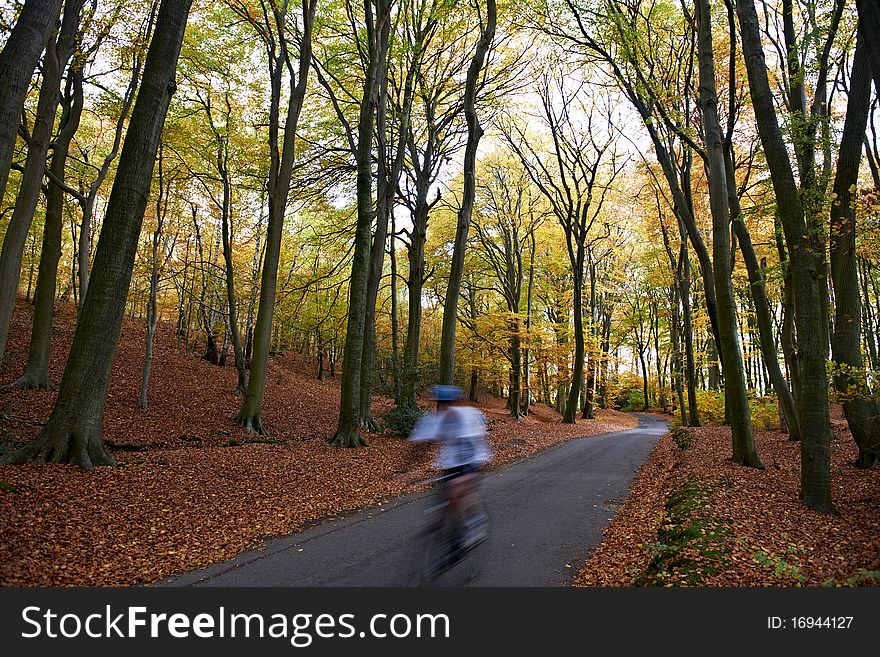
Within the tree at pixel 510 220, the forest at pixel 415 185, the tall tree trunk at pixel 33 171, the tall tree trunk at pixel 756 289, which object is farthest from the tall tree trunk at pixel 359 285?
the tree at pixel 510 220

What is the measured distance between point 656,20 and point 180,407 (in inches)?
756

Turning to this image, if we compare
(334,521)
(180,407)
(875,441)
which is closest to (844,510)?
(875,441)

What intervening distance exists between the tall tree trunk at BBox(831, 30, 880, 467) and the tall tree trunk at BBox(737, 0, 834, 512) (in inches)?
68.6

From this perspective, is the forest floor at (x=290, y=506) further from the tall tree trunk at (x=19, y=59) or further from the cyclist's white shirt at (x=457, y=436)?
the tall tree trunk at (x=19, y=59)

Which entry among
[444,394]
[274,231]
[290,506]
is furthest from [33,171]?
[444,394]

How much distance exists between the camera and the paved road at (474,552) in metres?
4.62

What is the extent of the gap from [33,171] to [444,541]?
12124 mm

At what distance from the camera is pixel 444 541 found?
13.4ft

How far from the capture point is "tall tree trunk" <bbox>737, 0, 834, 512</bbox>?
6.43 m

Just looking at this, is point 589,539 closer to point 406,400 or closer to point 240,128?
point 406,400

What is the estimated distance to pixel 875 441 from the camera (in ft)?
29.3

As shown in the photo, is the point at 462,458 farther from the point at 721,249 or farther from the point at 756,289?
the point at 756,289

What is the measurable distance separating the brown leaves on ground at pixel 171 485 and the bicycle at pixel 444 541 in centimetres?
85

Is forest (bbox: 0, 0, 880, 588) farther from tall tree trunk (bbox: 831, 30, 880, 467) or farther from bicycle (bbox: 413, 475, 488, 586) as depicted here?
bicycle (bbox: 413, 475, 488, 586)
